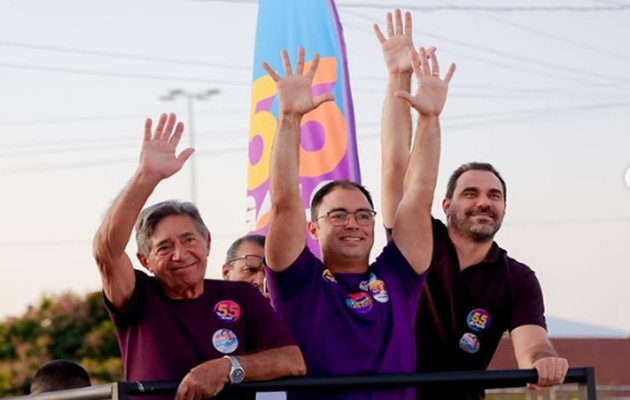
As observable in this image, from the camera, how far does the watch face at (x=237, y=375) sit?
13.0ft

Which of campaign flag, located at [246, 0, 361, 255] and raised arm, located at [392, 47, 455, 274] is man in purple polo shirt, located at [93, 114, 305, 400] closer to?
raised arm, located at [392, 47, 455, 274]

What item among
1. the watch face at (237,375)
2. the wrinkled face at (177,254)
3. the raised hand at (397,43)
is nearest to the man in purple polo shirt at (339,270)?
the wrinkled face at (177,254)

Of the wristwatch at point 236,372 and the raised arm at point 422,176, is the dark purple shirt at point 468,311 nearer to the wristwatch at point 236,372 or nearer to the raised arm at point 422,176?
the raised arm at point 422,176

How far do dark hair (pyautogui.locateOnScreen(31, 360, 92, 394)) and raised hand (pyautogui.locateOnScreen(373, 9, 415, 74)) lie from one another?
5.53 ft

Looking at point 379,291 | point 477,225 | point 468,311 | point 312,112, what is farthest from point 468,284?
point 312,112

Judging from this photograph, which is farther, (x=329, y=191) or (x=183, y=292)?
(x=329, y=191)

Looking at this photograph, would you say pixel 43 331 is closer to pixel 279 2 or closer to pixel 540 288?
pixel 279 2

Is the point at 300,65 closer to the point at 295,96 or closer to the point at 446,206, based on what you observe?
the point at 295,96

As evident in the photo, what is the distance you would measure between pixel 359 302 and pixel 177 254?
61cm

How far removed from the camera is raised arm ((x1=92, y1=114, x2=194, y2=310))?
13.4 ft

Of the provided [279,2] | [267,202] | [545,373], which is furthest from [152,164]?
[279,2]

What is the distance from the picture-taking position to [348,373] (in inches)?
172

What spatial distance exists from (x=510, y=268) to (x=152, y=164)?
1.60 meters

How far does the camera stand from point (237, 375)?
3.98 metres
